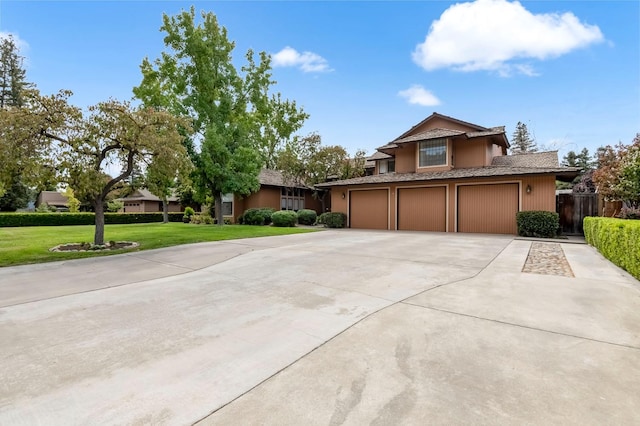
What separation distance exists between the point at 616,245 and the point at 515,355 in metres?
6.25

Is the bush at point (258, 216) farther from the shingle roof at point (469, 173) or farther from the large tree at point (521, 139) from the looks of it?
the large tree at point (521, 139)

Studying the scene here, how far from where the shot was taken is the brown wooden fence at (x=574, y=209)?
550 inches

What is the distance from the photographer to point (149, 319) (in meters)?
3.73

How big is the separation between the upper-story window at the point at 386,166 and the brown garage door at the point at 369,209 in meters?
4.17

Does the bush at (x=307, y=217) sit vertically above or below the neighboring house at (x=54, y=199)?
below

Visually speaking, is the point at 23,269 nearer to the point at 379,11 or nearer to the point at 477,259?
the point at 477,259

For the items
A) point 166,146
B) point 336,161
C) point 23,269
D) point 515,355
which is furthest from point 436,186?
point 23,269

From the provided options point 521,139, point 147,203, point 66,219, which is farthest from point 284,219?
point 521,139

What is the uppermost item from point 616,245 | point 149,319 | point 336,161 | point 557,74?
point 557,74

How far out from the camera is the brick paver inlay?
6.25m

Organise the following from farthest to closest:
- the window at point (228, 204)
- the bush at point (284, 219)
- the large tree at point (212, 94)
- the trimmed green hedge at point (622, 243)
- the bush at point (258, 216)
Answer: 1. the window at point (228, 204)
2. the bush at point (258, 216)
3. the bush at point (284, 219)
4. the large tree at point (212, 94)
5. the trimmed green hedge at point (622, 243)

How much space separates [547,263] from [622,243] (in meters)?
1.36

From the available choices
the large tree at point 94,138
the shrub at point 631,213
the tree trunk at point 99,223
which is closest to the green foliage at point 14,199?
the tree trunk at point 99,223

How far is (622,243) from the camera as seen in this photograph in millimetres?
6352
